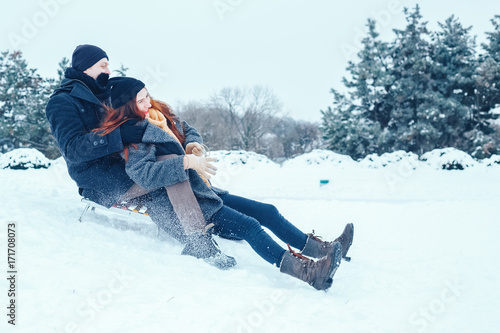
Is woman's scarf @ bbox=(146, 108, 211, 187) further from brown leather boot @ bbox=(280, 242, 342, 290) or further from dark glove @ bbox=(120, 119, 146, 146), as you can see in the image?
brown leather boot @ bbox=(280, 242, 342, 290)

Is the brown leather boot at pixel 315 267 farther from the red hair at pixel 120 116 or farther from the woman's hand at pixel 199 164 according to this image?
the red hair at pixel 120 116

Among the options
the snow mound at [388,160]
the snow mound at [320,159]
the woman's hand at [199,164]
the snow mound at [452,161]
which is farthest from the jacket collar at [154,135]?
the snow mound at [320,159]

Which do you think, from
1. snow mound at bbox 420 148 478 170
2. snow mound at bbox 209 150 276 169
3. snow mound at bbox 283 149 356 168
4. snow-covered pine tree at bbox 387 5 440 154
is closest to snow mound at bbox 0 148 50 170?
snow mound at bbox 209 150 276 169

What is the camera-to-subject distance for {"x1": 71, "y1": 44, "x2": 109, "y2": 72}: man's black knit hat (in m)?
3.20

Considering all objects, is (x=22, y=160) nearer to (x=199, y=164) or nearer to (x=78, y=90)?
(x=78, y=90)

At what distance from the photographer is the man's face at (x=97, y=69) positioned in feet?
10.6

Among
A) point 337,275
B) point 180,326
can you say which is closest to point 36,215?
point 180,326

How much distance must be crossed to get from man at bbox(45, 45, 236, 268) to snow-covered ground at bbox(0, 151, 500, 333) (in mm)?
244

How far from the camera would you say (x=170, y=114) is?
3391 mm

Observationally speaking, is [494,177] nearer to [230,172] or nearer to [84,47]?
[230,172]

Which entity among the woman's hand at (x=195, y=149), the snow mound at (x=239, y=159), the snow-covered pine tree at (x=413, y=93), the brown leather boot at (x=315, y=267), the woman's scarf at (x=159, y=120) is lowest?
the snow mound at (x=239, y=159)

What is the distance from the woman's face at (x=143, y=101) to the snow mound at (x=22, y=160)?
7542 millimetres

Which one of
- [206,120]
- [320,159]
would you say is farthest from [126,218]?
[206,120]

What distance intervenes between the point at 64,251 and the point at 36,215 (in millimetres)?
690
